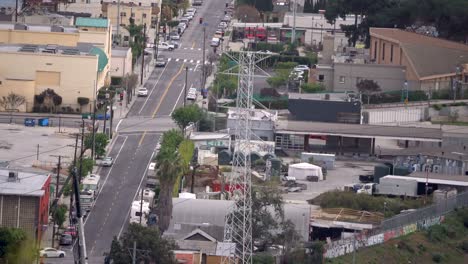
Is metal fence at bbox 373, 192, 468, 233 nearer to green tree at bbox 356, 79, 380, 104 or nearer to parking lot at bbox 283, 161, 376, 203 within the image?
parking lot at bbox 283, 161, 376, 203

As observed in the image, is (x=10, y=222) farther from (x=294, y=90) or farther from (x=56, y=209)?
(x=294, y=90)

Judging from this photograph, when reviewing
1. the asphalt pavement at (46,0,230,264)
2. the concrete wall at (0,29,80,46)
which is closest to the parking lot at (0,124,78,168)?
the asphalt pavement at (46,0,230,264)

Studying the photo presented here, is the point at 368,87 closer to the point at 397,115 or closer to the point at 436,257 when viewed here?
the point at 397,115

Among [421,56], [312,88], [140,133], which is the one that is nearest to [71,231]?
[140,133]

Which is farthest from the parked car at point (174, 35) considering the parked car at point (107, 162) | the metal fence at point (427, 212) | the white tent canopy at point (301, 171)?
the metal fence at point (427, 212)

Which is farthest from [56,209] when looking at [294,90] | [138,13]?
[138,13]

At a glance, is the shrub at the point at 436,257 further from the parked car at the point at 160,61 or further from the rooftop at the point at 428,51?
the parked car at the point at 160,61
